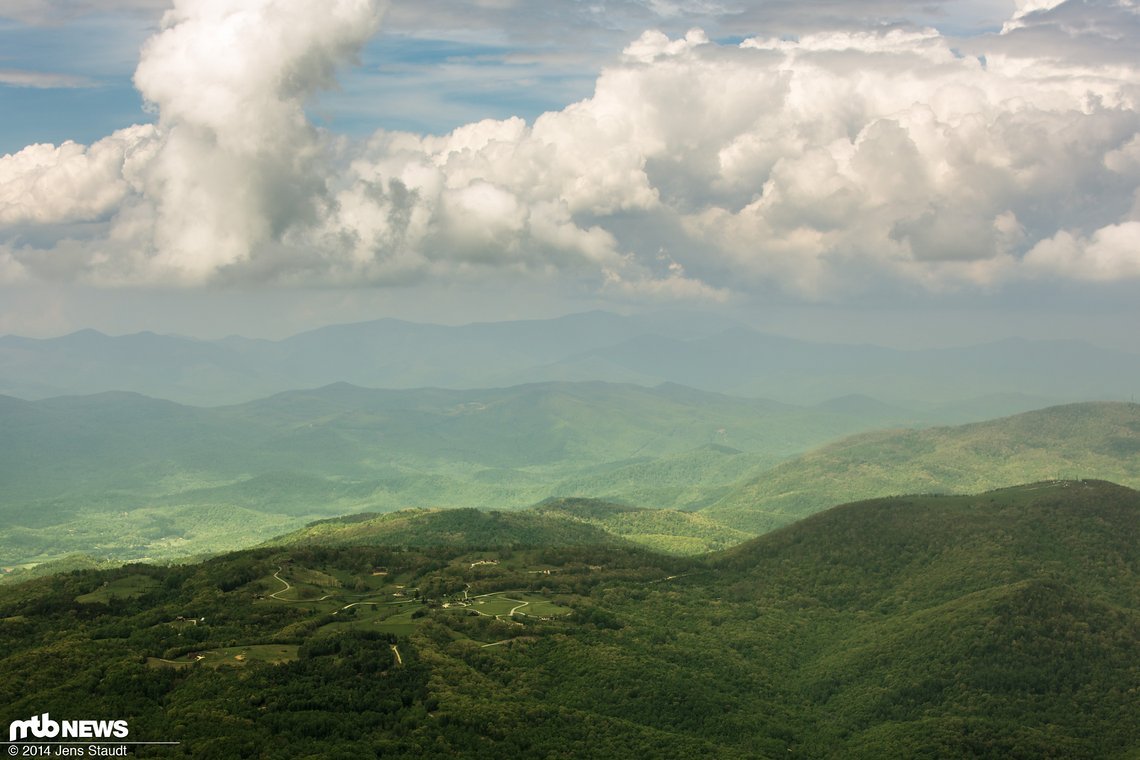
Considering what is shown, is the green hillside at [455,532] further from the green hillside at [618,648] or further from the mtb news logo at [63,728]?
the mtb news logo at [63,728]

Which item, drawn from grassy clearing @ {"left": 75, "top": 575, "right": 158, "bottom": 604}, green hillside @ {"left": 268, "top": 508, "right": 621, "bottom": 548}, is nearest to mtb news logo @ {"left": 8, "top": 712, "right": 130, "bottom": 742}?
grassy clearing @ {"left": 75, "top": 575, "right": 158, "bottom": 604}

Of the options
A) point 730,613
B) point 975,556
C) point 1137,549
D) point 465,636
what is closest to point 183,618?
point 465,636

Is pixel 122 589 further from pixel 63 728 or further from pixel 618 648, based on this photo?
pixel 618 648

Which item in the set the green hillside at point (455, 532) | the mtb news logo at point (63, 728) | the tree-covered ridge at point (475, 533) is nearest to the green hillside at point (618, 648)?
the mtb news logo at point (63, 728)

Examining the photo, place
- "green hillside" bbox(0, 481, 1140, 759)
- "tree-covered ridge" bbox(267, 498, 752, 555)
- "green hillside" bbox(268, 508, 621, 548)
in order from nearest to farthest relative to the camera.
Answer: "green hillside" bbox(0, 481, 1140, 759) → "green hillside" bbox(268, 508, 621, 548) → "tree-covered ridge" bbox(267, 498, 752, 555)

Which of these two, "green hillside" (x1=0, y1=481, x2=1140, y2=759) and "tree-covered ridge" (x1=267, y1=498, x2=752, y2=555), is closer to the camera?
"green hillside" (x1=0, y1=481, x2=1140, y2=759)

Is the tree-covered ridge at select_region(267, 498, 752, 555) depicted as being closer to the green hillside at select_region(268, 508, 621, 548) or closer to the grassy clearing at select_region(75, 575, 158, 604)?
the green hillside at select_region(268, 508, 621, 548)

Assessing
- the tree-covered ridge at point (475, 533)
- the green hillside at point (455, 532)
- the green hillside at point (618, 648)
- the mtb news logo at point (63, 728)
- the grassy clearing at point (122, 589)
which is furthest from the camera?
the tree-covered ridge at point (475, 533)
